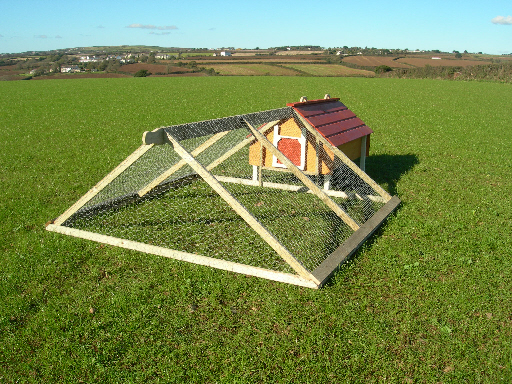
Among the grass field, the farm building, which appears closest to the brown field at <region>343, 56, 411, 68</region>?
the farm building

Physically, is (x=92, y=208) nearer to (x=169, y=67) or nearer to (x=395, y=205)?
(x=395, y=205)

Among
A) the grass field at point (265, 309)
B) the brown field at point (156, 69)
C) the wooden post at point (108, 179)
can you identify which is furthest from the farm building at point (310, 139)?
→ the brown field at point (156, 69)

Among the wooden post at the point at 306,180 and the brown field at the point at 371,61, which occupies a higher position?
the brown field at the point at 371,61

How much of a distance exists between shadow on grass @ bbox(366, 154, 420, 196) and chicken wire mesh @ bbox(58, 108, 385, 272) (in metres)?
0.60

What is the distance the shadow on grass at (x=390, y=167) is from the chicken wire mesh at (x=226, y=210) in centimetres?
60

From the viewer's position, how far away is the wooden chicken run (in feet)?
12.9

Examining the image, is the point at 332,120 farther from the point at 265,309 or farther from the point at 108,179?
the point at 265,309

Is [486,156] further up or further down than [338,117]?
further down

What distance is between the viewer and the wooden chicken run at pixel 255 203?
393 cm

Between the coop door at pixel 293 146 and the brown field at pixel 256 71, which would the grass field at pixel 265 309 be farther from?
the brown field at pixel 256 71

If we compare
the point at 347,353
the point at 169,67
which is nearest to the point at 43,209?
the point at 347,353

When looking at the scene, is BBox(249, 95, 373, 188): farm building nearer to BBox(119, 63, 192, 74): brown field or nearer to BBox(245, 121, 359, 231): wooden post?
BBox(245, 121, 359, 231): wooden post

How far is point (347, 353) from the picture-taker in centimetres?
291

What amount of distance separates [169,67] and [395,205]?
48529 millimetres
